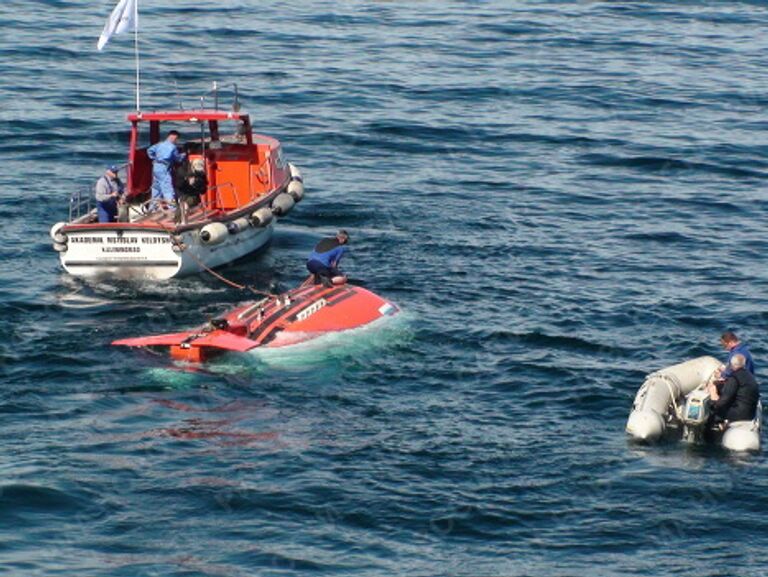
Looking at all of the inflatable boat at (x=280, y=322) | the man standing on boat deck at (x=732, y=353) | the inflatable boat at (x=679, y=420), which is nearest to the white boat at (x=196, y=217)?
the inflatable boat at (x=280, y=322)

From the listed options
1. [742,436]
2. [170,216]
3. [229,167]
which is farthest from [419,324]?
[229,167]

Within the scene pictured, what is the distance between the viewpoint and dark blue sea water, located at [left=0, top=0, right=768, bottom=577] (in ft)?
65.4

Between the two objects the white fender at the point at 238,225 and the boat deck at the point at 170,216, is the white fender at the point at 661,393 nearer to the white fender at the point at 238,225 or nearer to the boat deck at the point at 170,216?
the white fender at the point at 238,225

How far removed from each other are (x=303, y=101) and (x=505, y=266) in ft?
57.5

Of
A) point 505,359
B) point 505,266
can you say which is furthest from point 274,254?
point 505,359

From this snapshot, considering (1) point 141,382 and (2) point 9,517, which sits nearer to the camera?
(2) point 9,517

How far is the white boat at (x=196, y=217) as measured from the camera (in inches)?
1165

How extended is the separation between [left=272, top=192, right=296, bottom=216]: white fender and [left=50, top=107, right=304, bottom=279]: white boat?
0.07 ft

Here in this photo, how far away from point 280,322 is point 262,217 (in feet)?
20.4

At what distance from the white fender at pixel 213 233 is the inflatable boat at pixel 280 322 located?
2722mm

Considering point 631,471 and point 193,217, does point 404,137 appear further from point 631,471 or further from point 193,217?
point 631,471

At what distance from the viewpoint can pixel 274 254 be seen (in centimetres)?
3325

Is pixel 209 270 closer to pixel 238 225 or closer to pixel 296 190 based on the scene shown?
pixel 238 225

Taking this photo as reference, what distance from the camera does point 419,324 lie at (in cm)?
2806
